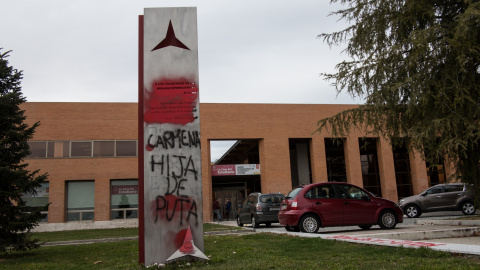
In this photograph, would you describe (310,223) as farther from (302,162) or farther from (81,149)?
(302,162)

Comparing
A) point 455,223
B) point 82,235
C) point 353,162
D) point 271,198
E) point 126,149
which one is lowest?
point 82,235

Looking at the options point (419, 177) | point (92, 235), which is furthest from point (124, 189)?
point (419, 177)

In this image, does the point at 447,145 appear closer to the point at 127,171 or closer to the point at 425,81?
the point at 425,81

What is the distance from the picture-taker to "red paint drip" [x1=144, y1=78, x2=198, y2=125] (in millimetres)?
7016

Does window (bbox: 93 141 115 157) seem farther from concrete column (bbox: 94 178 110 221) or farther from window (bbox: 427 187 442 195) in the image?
window (bbox: 427 187 442 195)

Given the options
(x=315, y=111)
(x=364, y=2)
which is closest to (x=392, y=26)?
(x=364, y=2)

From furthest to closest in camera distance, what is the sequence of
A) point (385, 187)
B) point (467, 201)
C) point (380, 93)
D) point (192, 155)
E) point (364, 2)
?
point (385, 187) → point (467, 201) → point (364, 2) → point (380, 93) → point (192, 155)

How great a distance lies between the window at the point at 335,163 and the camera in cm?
3347

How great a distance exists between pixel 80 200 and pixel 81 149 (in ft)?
11.2

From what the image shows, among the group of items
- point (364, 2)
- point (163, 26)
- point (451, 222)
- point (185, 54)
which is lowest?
point (451, 222)

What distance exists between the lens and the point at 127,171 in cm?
2786

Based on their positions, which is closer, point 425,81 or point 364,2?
point 425,81

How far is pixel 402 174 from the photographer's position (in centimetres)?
3403

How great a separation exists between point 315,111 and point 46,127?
62.3 ft
